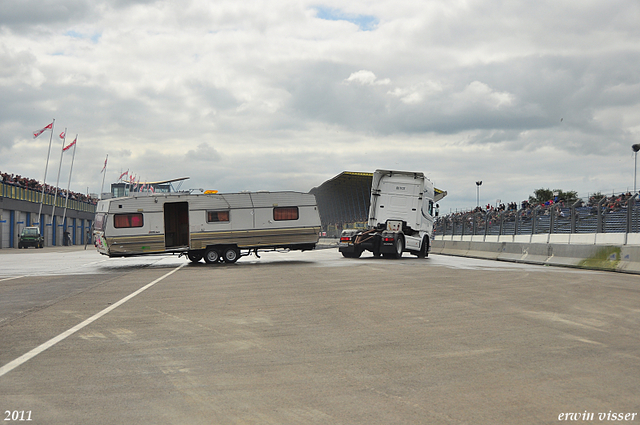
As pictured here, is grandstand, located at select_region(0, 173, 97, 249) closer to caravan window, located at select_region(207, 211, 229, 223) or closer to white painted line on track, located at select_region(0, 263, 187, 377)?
caravan window, located at select_region(207, 211, 229, 223)

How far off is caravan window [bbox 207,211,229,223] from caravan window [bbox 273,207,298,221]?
2.06 metres

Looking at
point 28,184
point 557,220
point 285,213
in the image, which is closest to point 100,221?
point 285,213

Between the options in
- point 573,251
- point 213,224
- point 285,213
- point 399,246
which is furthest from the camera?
point 399,246

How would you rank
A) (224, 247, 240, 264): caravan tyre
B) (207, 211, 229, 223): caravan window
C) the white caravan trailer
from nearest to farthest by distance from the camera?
the white caravan trailer < (207, 211, 229, 223): caravan window < (224, 247, 240, 264): caravan tyre

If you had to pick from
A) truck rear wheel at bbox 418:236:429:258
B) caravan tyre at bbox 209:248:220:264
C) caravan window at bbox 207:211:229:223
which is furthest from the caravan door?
truck rear wheel at bbox 418:236:429:258

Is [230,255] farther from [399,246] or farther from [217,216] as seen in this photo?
[399,246]

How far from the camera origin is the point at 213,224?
26.0 m

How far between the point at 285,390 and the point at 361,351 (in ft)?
6.04

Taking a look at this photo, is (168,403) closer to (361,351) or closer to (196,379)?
(196,379)

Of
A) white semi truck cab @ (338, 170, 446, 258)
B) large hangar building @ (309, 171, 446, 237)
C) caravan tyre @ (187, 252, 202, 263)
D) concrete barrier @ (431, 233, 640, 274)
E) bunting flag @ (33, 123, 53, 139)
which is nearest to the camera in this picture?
concrete barrier @ (431, 233, 640, 274)

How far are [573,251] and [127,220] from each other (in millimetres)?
17124

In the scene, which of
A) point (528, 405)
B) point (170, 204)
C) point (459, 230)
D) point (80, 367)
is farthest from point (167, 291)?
point (459, 230)

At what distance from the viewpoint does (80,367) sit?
6.38m

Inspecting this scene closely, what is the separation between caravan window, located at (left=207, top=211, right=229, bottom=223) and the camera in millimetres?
25906
